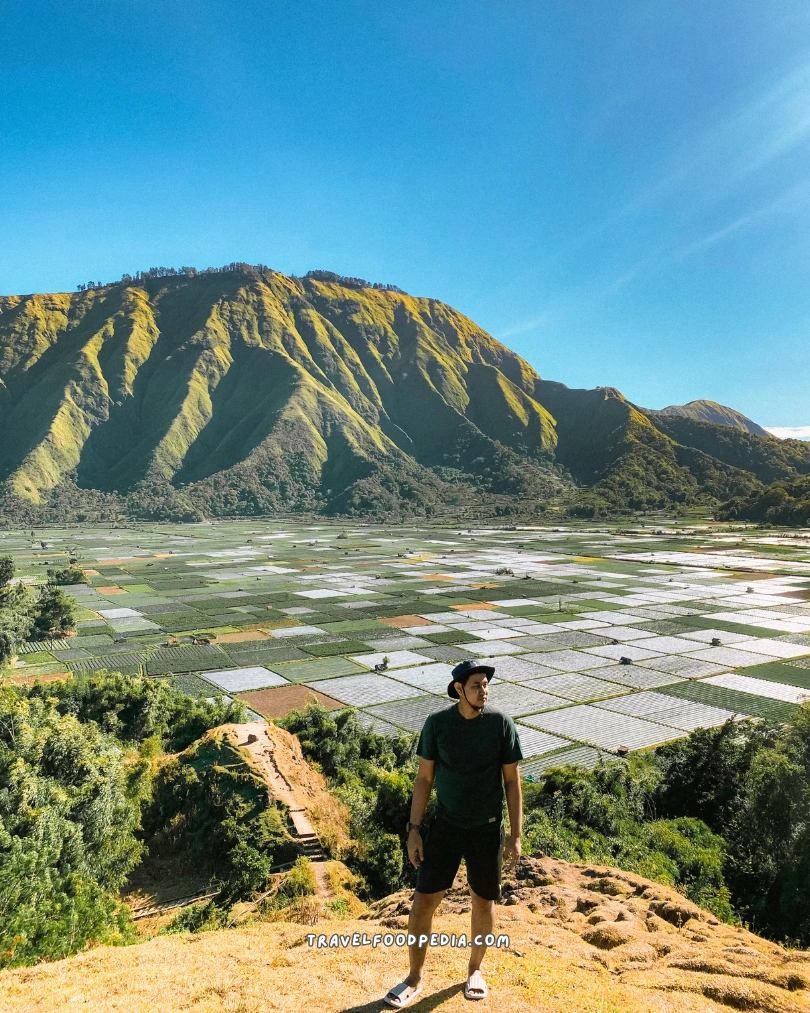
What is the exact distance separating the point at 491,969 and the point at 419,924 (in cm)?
175

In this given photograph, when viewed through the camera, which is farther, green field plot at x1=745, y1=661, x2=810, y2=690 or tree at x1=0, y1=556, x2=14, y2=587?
Result: tree at x1=0, y1=556, x2=14, y2=587

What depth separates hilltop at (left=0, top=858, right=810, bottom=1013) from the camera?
26.6 feet

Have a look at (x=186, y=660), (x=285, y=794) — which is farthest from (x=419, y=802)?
(x=186, y=660)

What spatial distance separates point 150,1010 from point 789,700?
45.5 metres

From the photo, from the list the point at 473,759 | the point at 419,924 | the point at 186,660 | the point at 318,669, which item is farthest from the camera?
the point at 186,660

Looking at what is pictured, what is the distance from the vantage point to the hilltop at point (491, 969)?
8.11 metres

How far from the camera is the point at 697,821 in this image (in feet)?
77.8

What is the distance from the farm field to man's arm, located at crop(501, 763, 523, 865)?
2549 cm

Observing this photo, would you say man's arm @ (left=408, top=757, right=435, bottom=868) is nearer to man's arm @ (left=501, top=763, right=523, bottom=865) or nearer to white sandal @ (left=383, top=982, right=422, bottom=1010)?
man's arm @ (left=501, top=763, right=523, bottom=865)

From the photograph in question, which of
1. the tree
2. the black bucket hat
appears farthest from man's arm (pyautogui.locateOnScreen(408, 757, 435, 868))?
the tree

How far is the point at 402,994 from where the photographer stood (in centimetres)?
754

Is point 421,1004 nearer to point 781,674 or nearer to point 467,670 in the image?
point 467,670

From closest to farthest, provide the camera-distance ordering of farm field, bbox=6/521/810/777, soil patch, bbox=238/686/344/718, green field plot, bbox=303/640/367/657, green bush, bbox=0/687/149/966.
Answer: green bush, bbox=0/687/149/966 → soil patch, bbox=238/686/344/718 → farm field, bbox=6/521/810/777 → green field plot, bbox=303/640/367/657

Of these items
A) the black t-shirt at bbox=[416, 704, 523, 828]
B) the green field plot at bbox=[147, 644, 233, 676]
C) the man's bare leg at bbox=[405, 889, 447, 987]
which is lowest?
the green field plot at bbox=[147, 644, 233, 676]
